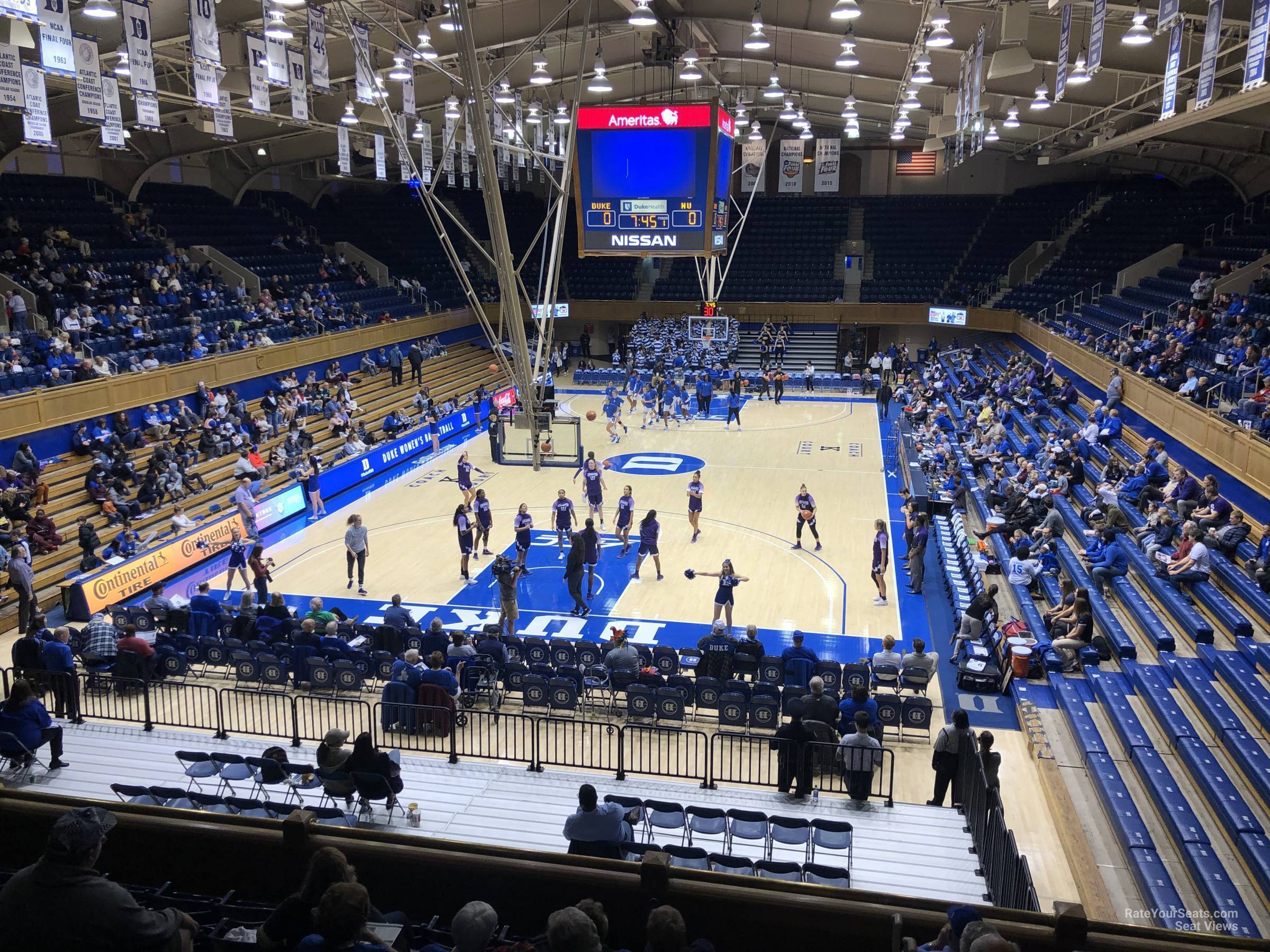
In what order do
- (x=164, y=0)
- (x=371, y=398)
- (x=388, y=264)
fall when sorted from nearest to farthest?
1. (x=164, y=0)
2. (x=371, y=398)
3. (x=388, y=264)

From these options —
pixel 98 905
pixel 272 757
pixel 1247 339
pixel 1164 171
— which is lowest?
pixel 272 757

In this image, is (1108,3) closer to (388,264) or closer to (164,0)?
(164,0)

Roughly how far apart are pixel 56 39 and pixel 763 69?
26.9 m

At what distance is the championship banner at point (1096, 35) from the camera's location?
1478 cm

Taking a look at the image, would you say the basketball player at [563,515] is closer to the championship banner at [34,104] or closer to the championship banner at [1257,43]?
the championship banner at [34,104]

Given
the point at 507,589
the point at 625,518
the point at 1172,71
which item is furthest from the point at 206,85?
the point at 1172,71

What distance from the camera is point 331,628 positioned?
14.4m

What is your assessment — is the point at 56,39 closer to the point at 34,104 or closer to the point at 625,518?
the point at 34,104

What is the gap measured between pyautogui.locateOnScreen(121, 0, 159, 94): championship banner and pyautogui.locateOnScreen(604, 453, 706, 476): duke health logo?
16.5 meters

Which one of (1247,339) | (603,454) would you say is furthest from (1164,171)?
(603,454)

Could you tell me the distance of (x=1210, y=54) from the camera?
13875mm

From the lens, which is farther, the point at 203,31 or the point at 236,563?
the point at 236,563

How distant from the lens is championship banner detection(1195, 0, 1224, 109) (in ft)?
43.6

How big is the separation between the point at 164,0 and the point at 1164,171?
37643mm
